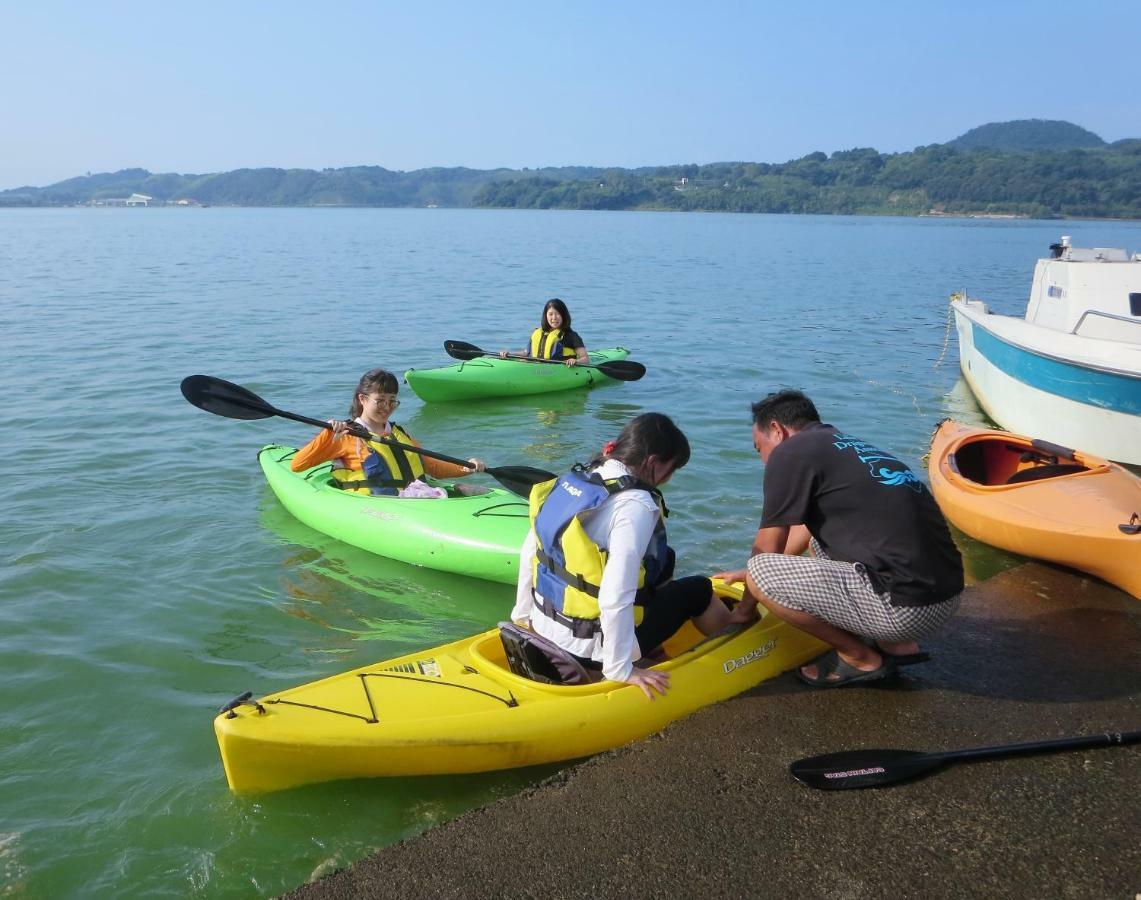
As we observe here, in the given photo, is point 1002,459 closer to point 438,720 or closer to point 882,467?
point 882,467

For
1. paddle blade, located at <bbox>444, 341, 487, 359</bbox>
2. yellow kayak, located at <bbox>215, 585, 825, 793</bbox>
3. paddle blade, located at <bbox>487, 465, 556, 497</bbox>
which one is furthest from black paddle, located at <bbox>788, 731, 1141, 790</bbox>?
paddle blade, located at <bbox>444, 341, 487, 359</bbox>

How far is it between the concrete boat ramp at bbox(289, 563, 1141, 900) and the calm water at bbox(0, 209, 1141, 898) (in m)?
0.49

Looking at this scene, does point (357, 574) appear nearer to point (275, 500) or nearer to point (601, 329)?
point (275, 500)

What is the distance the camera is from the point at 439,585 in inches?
233

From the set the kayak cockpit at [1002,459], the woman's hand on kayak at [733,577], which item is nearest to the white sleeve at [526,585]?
the woman's hand on kayak at [733,577]

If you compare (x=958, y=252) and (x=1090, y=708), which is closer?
(x=1090, y=708)

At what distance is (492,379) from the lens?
→ 1139 cm

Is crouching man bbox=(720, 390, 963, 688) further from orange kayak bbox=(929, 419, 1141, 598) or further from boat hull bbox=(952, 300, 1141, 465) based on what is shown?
boat hull bbox=(952, 300, 1141, 465)

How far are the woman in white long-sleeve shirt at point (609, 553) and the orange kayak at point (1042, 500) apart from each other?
2.66 m

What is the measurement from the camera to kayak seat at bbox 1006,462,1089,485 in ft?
19.0

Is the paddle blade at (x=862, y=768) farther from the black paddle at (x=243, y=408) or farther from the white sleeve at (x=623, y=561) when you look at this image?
the black paddle at (x=243, y=408)

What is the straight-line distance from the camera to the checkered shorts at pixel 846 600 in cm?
350

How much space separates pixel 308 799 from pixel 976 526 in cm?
433

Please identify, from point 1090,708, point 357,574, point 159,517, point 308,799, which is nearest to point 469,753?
point 308,799
